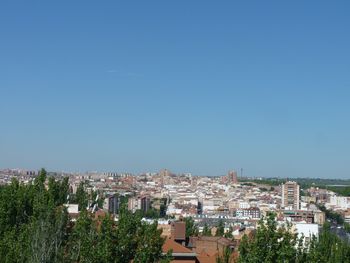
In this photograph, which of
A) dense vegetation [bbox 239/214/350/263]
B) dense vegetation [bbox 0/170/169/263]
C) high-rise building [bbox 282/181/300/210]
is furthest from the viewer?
high-rise building [bbox 282/181/300/210]

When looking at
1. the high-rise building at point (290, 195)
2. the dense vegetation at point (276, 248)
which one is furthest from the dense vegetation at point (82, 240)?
the high-rise building at point (290, 195)

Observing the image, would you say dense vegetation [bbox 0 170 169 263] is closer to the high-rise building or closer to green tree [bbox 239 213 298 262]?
green tree [bbox 239 213 298 262]

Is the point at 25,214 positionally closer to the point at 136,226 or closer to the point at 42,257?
the point at 42,257

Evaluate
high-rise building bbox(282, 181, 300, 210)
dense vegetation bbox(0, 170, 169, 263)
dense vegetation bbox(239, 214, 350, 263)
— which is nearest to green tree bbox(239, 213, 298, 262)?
dense vegetation bbox(239, 214, 350, 263)

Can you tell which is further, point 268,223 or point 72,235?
point 72,235

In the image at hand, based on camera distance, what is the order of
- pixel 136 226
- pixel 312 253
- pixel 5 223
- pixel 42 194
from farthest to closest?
pixel 42 194 < pixel 5 223 < pixel 136 226 < pixel 312 253

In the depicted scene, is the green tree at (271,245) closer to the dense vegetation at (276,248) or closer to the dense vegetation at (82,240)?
the dense vegetation at (276,248)

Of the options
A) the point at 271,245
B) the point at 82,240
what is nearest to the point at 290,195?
the point at 82,240

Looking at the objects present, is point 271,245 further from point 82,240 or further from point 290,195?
point 290,195

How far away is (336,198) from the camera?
175 metres

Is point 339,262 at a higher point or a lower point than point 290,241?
lower

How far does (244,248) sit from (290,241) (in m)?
1.21

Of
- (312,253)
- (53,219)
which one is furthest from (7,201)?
(312,253)

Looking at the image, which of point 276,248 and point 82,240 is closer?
point 276,248
